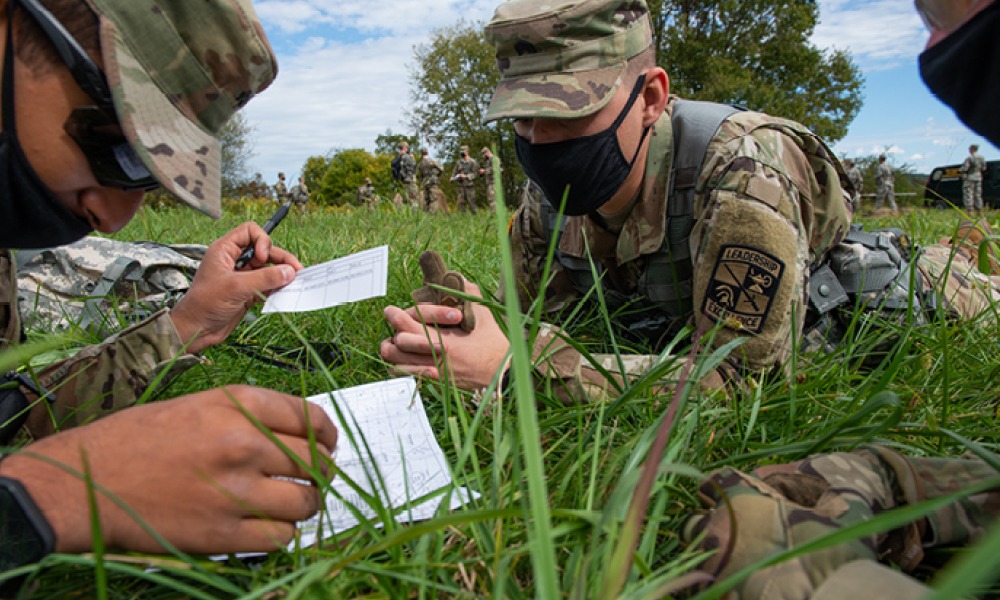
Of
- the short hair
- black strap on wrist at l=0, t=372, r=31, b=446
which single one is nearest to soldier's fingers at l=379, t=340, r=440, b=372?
black strap on wrist at l=0, t=372, r=31, b=446

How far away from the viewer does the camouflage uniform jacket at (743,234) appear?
1806 millimetres

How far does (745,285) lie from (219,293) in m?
1.60

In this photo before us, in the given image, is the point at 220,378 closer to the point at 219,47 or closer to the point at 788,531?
the point at 219,47

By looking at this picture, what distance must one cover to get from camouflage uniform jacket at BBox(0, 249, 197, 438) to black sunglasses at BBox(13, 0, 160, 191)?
434 mm

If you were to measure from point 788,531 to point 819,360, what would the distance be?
3.05ft

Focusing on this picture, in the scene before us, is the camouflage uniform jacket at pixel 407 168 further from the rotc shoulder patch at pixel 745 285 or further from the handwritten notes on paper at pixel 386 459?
the handwritten notes on paper at pixel 386 459

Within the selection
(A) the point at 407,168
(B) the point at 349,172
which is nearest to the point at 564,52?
(A) the point at 407,168

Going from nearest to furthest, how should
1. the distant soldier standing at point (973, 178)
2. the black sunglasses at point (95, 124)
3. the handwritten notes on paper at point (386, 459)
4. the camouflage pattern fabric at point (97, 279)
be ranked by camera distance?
1. the handwritten notes on paper at point (386, 459)
2. the black sunglasses at point (95, 124)
3. the camouflage pattern fabric at point (97, 279)
4. the distant soldier standing at point (973, 178)

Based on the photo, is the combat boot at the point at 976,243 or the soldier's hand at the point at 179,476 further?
the combat boot at the point at 976,243

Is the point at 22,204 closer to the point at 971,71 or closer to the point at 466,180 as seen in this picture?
the point at 971,71

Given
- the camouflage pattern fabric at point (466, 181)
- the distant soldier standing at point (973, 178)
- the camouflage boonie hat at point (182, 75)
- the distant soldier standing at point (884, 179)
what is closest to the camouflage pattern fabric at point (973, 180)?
the distant soldier standing at point (973, 178)

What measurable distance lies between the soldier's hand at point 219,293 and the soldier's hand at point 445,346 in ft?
1.51

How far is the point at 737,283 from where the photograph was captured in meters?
1.86

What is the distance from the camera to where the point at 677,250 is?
2.28 m
